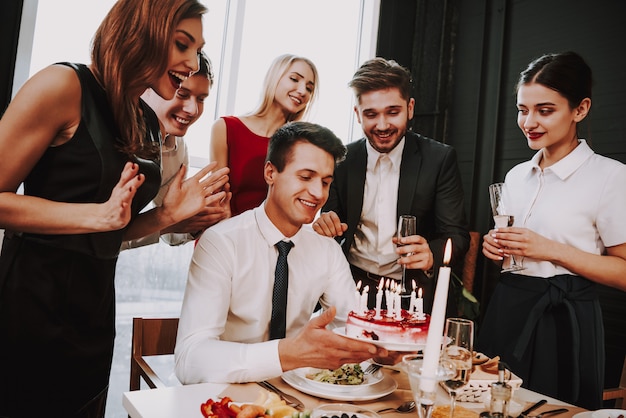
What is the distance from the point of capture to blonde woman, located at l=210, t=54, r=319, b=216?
277cm

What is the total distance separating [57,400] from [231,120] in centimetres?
177

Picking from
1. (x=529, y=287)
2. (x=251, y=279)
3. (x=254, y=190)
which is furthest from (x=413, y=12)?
(x=251, y=279)

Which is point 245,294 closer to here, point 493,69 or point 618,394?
point 618,394

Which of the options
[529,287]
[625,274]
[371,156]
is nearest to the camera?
[625,274]

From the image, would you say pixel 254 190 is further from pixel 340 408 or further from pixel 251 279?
pixel 340 408

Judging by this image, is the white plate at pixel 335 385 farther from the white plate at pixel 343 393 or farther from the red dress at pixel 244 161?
the red dress at pixel 244 161

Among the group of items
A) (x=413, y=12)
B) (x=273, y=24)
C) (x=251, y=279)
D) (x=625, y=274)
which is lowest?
(x=251, y=279)

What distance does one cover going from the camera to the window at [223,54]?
3.05m

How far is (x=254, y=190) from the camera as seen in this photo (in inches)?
110

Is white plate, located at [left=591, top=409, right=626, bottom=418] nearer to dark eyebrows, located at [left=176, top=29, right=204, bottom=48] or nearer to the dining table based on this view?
the dining table

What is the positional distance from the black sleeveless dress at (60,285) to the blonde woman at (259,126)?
126 cm

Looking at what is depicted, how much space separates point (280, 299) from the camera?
5.97 ft

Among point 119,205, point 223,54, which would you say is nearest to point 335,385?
point 119,205

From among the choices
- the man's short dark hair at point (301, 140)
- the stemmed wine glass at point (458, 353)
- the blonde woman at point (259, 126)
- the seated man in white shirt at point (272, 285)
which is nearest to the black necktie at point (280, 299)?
the seated man in white shirt at point (272, 285)
